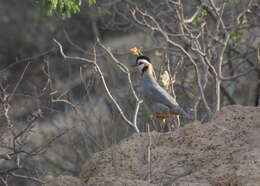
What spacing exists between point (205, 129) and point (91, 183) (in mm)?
1436

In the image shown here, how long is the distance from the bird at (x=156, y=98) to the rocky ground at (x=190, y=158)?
2.42 metres

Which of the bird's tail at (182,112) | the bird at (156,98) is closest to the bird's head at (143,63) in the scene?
the bird at (156,98)

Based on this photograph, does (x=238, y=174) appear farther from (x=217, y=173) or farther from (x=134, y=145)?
(x=134, y=145)

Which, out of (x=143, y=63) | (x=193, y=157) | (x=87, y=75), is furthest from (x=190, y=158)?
(x=87, y=75)

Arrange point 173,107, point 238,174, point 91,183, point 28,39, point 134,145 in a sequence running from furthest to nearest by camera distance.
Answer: point 28,39
point 173,107
point 134,145
point 91,183
point 238,174

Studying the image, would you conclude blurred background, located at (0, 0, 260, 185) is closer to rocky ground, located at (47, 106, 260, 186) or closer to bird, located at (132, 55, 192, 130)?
bird, located at (132, 55, 192, 130)

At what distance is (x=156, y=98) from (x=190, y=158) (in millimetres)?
3619

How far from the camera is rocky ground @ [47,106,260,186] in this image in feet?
20.2

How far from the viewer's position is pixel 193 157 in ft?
22.0

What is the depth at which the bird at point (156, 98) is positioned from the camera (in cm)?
991

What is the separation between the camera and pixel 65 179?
6.56 metres

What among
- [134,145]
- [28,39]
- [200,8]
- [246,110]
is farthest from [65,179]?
[28,39]

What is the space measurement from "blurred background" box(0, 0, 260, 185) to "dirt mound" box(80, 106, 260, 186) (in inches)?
36.3

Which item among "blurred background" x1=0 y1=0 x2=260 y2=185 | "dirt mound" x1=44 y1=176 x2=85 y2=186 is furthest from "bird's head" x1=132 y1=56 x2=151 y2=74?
"dirt mound" x1=44 y1=176 x2=85 y2=186
